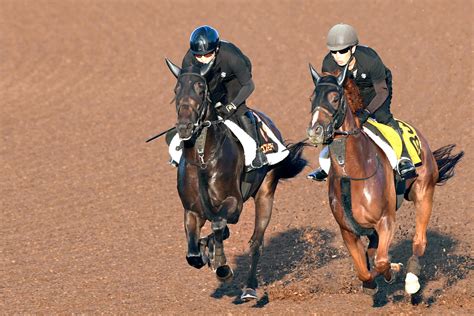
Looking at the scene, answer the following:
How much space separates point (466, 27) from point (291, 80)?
17.0 ft

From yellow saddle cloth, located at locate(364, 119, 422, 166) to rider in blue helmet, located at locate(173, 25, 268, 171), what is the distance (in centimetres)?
139

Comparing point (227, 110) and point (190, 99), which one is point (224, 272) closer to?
point (227, 110)

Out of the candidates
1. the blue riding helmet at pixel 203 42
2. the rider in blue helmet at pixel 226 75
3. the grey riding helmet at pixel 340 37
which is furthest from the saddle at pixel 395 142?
the blue riding helmet at pixel 203 42

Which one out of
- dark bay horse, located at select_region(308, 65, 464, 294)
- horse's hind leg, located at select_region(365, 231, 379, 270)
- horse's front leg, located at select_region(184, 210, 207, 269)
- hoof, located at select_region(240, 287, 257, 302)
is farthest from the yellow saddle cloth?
hoof, located at select_region(240, 287, 257, 302)

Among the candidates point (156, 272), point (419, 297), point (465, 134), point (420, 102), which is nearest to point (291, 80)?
point (420, 102)

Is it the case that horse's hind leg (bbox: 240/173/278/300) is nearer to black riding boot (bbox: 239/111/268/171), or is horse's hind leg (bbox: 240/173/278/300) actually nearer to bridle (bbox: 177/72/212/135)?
black riding boot (bbox: 239/111/268/171)

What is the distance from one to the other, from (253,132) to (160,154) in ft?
27.7

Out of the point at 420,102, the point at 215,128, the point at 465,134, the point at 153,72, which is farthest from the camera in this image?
the point at 153,72

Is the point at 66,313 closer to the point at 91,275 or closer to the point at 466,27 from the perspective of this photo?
the point at 91,275

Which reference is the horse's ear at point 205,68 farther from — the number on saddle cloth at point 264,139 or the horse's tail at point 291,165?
the horse's tail at point 291,165

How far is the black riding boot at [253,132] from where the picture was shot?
11066 mm

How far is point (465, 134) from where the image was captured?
19.7 meters

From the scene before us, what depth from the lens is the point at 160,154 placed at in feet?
64.4

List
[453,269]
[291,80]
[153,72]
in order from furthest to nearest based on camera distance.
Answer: [153,72], [291,80], [453,269]
